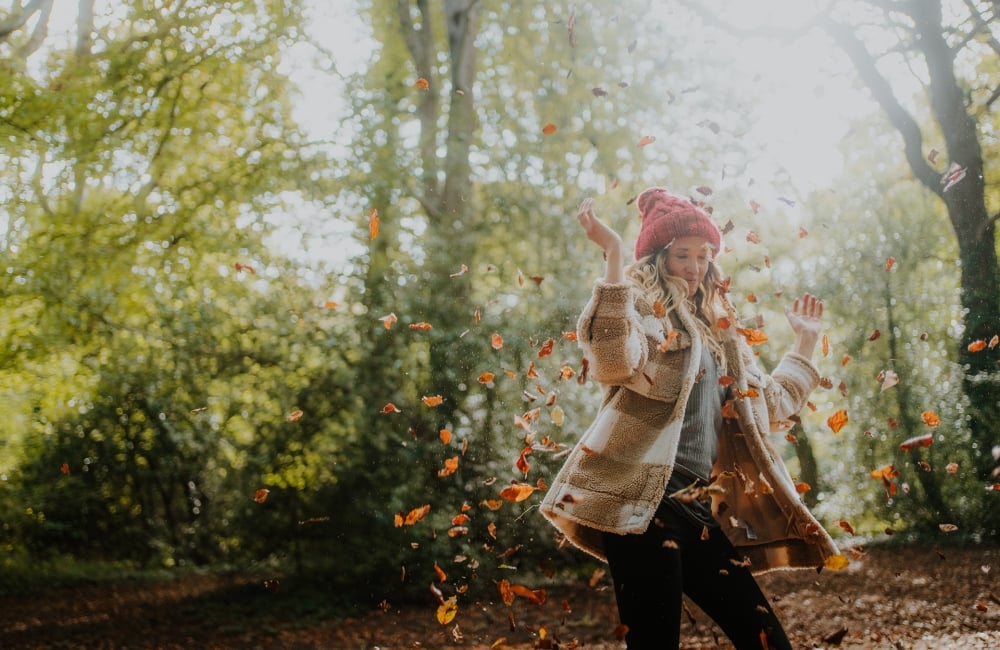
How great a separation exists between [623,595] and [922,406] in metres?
8.16

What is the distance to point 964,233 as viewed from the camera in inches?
360

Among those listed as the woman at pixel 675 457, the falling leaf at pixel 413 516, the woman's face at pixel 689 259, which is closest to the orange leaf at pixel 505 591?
the woman at pixel 675 457

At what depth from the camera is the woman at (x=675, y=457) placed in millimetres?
2336

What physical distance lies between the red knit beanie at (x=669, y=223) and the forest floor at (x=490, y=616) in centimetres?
368

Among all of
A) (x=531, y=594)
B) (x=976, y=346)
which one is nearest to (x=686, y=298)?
(x=531, y=594)

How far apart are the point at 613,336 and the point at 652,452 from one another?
1.19 ft

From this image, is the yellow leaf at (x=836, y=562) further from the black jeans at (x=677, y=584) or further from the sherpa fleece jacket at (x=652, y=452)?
the black jeans at (x=677, y=584)

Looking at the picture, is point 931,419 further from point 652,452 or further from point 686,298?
point 652,452

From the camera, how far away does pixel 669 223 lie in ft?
9.20

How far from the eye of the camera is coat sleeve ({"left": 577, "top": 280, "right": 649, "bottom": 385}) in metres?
2.37

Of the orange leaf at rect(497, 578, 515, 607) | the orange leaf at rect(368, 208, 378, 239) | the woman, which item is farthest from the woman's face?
the orange leaf at rect(368, 208, 378, 239)

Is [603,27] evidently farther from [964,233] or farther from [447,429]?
[447,429]

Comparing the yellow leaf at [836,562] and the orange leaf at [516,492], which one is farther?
the orange leaf at [516,492]

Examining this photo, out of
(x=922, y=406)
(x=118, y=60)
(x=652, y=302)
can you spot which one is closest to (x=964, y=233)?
(x=922, y=406)
